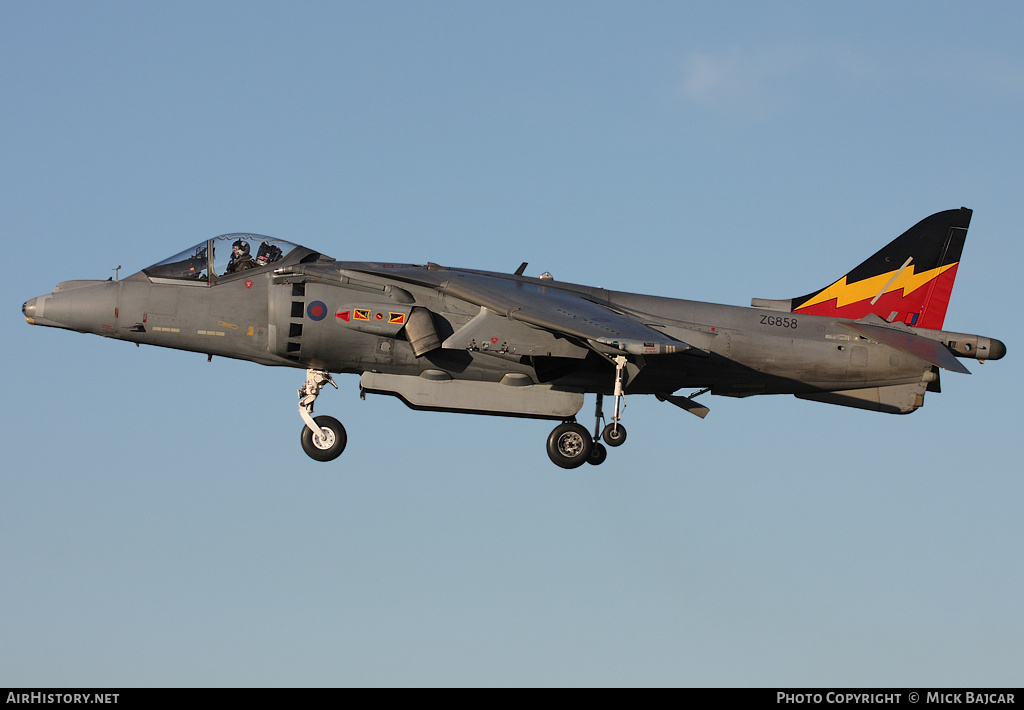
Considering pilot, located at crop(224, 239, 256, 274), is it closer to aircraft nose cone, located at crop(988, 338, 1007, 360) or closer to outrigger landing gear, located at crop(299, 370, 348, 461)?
outrigger landing gear, located at crop(299, 370, 348, 461)

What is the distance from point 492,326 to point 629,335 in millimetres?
2544

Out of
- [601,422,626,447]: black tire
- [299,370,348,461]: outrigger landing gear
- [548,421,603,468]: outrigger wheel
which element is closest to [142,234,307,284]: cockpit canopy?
[299,370,348,461]: outrigger landing gear

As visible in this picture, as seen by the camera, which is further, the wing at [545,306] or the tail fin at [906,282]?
the tail fin at [906,282]

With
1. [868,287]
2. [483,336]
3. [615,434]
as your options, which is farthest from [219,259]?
[868,287]

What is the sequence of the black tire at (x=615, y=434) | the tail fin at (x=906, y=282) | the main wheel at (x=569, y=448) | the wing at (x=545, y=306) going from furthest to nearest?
the tail fin at (x=906, y=282) → the main wheel at (x=569, y=448) → the black tire at (x=615, y=434) → the wing at (x=545, y=306)

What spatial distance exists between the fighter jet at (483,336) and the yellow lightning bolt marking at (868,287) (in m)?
0.46

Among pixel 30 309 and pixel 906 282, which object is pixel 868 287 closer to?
pixel 906 282

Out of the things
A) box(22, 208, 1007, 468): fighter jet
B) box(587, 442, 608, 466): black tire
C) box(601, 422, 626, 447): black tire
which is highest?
box(22, 208, 1007, 468): fighter jet

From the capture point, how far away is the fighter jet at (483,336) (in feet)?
70.1

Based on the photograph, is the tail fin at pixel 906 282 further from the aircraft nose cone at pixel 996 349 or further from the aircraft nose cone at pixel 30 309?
the aircraft nose cone at pixel 30 309

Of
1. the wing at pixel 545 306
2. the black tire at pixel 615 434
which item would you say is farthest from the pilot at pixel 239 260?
the black tire at pixel 615 434

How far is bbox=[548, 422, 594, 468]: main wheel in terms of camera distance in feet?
73.4

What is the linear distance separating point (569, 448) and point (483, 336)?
2.79 metres

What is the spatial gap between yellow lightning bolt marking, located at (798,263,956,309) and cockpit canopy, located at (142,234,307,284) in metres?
9.97
